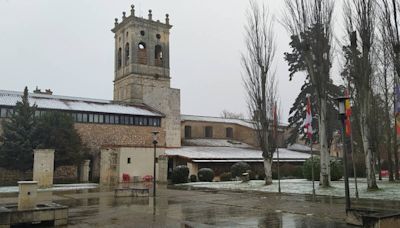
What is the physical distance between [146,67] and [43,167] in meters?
25.4

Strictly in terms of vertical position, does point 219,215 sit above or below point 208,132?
below

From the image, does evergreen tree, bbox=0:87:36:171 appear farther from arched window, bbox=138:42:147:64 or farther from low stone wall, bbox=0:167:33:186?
arched window, bbox=138:42:147:64

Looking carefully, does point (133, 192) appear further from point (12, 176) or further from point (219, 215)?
point (12, 176)

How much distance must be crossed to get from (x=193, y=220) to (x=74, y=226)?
3528mm

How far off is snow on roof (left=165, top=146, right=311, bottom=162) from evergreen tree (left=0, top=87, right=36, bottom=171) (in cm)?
1387

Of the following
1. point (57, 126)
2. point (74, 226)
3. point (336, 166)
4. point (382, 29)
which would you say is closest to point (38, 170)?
point (57, 126)

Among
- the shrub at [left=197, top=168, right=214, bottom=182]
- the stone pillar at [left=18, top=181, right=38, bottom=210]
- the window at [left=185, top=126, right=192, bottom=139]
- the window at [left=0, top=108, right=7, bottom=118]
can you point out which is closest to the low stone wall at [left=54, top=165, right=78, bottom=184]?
the window at [left=0, top=108, right=7, bottom=118]

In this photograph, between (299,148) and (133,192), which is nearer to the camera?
(133,192)

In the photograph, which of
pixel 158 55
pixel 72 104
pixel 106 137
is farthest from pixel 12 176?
pixel 158 55

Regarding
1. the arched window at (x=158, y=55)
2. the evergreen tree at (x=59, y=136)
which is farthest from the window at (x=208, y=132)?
the evergreen tree at (x=59, y=136)

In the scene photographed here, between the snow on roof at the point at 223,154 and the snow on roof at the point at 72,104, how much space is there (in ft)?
20.0

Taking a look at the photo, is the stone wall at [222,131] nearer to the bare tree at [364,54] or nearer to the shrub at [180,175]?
the shrub at [180,175]

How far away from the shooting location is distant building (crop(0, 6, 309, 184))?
3859 centimetres

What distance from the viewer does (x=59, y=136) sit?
35.0m
